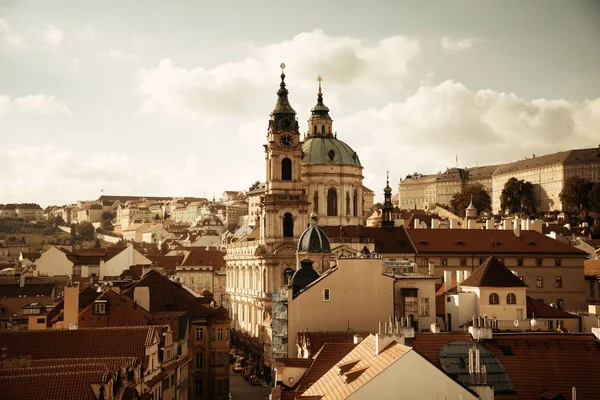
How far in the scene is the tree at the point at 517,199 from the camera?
19175 cm

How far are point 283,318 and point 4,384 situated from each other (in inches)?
1060

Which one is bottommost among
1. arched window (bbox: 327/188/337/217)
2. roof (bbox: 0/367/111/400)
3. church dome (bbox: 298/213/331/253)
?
roof (bbox: 0/367/111/400)

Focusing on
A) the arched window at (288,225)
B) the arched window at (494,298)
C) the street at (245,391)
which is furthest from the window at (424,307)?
the arched window at (288,225)

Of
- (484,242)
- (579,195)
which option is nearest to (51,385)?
(484,242)

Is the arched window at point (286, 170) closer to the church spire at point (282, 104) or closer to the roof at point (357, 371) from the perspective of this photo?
the church spire at point (282, 104)

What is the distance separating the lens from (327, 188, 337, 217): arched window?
10294 cm

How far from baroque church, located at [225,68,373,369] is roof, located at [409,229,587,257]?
23.4 ft

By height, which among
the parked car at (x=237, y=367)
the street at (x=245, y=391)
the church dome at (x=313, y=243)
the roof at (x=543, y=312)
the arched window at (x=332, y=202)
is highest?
the arched window at (x=332, y=202)

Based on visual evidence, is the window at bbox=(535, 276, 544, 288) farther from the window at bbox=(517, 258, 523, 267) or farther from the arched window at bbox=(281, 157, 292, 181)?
the arched window at bbox=(281, 157, 292, 181)

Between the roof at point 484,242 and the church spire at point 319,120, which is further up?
the church spire at point 319,120

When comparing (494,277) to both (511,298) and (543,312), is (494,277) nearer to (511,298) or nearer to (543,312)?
(511,298)

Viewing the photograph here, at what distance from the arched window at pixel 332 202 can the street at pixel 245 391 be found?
30.8m

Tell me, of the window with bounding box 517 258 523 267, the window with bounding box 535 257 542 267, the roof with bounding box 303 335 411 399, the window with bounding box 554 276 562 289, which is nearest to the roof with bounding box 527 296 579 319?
the roof with bounding box 303 335 411 399

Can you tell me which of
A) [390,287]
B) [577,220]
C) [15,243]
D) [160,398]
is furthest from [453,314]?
[15,243]
